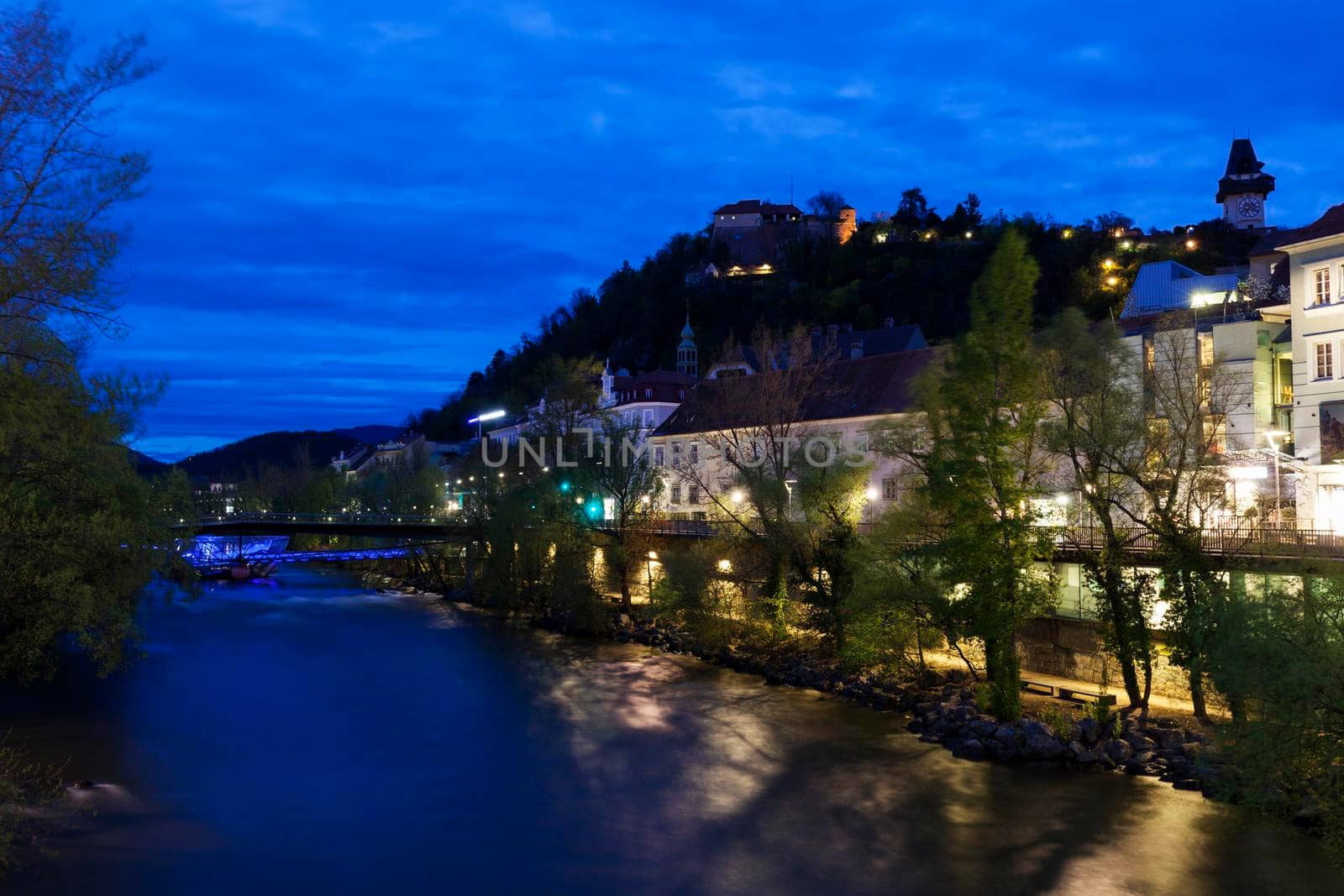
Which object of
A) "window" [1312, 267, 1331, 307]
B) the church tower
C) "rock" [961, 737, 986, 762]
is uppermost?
the church tower

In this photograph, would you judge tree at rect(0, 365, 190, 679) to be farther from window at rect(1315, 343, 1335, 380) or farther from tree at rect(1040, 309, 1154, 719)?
window at rect(1315, 343, 1335, 380)

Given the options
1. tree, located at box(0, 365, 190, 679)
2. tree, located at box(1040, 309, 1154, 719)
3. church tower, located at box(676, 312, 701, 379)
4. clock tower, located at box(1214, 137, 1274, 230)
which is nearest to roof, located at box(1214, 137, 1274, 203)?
clock tower, located at box(1214, 137, 1274, 230)

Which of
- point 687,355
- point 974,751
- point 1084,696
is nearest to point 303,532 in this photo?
point 687,355

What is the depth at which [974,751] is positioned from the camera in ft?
70.4

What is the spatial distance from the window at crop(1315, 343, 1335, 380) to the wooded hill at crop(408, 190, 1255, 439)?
43030mm

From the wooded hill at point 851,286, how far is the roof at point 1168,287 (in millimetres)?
30185

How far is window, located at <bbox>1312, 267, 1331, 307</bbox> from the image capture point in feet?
87.4

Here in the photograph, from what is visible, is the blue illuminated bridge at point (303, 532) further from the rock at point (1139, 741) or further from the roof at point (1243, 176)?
the roof at point (1243, 176)

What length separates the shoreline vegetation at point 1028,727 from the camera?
17281 millimetres

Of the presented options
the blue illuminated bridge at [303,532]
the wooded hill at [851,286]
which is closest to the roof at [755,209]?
the wooded hill at [851,286]

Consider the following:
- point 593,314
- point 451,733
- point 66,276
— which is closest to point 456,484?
point 593,314

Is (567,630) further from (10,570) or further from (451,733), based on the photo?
(10,570)

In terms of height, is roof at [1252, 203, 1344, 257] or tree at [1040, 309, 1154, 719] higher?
roof at [1252, 203, 1344, 257]

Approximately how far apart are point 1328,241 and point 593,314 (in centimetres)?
8849
